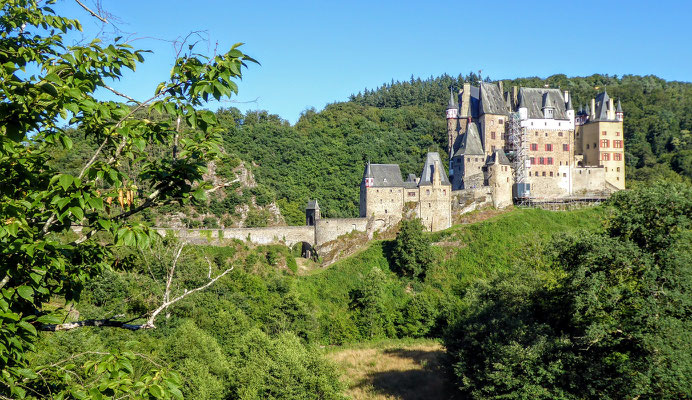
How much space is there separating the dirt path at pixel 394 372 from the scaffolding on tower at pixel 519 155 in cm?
2065

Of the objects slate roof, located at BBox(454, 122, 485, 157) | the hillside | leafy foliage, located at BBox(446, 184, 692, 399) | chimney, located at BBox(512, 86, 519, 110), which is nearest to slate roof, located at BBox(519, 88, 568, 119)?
chimney, located at BBox(512, 86, 519, 110)

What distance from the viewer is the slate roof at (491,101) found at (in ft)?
200

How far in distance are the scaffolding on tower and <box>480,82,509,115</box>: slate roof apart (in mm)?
1774

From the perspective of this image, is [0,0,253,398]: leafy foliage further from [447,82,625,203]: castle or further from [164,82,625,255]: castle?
[447,82,625,203]: castle

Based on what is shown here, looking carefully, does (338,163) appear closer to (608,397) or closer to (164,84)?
(608,397)

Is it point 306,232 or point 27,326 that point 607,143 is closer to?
point 306,232

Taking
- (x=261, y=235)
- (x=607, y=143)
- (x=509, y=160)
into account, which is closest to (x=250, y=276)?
(x=261, y=235)

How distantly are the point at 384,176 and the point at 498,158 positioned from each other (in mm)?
11302

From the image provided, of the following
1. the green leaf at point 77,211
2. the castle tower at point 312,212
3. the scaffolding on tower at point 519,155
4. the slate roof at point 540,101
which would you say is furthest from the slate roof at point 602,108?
the green leaf at point 77,211

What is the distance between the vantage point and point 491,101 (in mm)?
62000

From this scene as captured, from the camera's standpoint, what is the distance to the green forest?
627cm

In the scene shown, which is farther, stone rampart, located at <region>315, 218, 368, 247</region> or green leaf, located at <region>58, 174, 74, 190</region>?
stone rampart, located at <region>315, 218, 368, 247</region>

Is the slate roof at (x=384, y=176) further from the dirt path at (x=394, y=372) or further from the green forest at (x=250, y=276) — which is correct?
the dirt path at (x=394, y=372)

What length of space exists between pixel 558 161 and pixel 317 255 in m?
26.9
